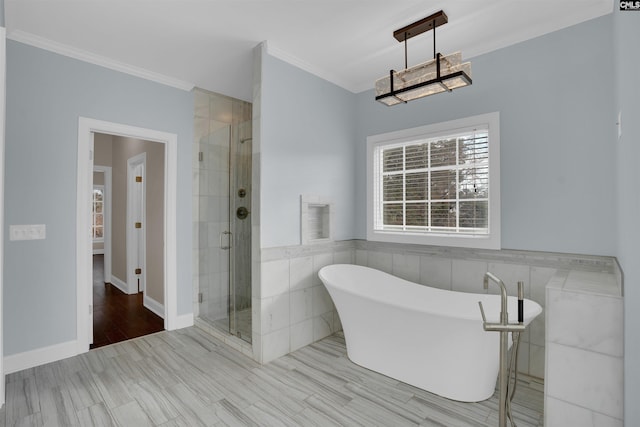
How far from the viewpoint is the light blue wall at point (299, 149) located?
2.68 meters

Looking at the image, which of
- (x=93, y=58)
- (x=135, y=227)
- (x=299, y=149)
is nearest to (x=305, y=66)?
(x=299, y=149)

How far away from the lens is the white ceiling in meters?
2.11

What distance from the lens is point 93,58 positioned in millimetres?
2752

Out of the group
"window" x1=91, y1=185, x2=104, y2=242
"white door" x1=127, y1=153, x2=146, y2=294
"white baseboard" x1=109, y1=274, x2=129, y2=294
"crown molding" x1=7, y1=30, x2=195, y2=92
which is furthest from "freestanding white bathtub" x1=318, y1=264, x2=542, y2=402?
A: "window" x1=91, y1=185, x2=104, y2=242

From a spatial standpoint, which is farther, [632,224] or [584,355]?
[584,355]

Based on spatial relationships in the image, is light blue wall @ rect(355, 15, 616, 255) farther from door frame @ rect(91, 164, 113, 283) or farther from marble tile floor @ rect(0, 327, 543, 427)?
door frame @ rect(91, 164, 113, 283)

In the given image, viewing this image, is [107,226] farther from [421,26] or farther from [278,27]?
[421,26]

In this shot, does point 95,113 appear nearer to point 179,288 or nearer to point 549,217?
point 179,288

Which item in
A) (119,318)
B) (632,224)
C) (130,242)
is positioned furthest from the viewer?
(130,242)

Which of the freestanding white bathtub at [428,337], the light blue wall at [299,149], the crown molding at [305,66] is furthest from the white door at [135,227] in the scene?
the freestanding white bathtub at [428,337]

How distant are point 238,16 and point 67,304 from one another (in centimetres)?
267

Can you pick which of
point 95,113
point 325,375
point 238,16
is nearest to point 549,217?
point 325,375

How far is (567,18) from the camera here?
224cm

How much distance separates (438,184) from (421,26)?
1322mm
